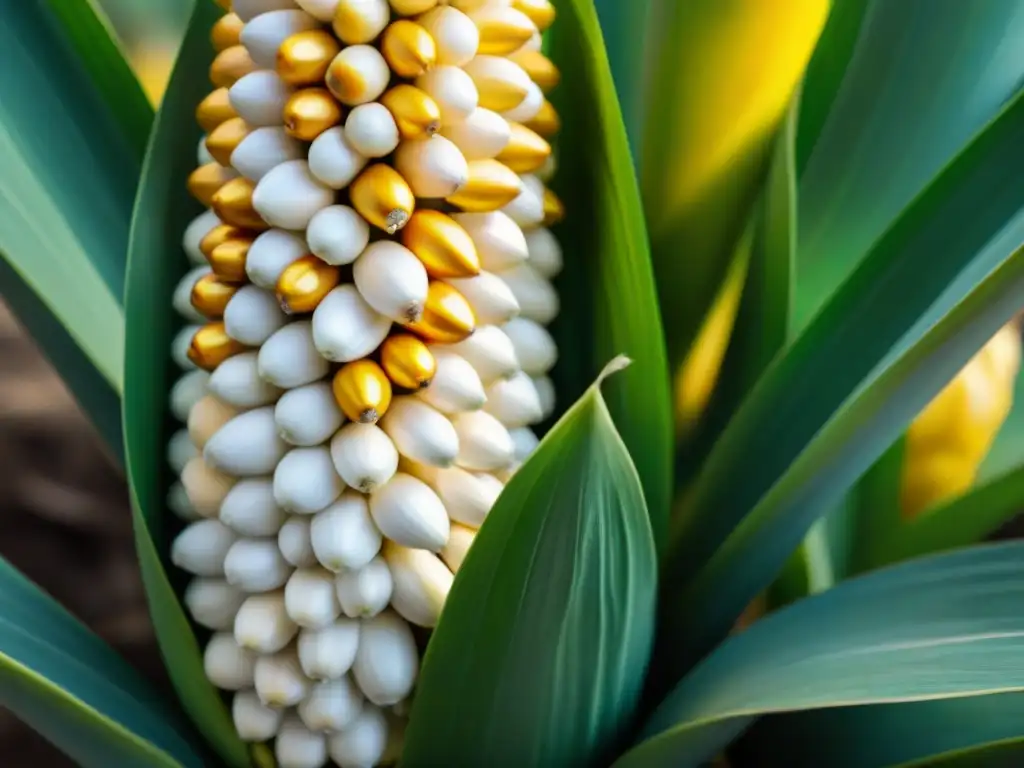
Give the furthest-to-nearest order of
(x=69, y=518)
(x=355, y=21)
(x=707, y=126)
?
1. (x=69, y=518)
2. (x=707, y=126)
3. (x=355, y=21)

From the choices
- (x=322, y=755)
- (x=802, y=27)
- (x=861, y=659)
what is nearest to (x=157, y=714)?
(x=322, y=755)

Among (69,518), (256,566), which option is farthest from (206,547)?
(69,518)

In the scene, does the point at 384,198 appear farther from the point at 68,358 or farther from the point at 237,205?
the point at 68,358

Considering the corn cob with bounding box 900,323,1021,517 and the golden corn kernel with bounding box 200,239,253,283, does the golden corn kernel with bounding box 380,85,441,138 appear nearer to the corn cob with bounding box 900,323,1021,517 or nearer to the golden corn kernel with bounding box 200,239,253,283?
the golden corn kernel with bounding box 200,239,253,283

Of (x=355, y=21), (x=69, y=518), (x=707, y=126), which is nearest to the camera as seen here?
(x=355, y=21)

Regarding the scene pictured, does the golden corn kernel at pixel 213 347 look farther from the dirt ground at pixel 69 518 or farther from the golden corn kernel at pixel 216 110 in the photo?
the dirt ground at pixel 69 518
